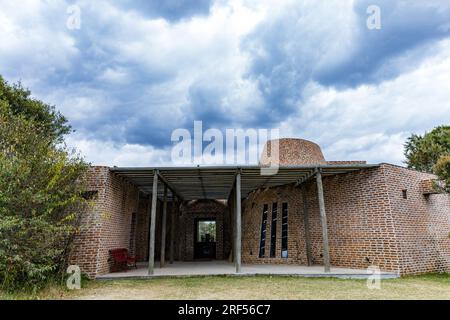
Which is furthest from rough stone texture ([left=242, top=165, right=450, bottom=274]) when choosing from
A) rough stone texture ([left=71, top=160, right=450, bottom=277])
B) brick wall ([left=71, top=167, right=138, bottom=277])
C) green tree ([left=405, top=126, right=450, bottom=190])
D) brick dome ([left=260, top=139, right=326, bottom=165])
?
green tree ([left=405, top=126, right=450, bottom=190])

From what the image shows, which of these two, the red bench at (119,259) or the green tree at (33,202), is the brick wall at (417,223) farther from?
the green tree at (33,202)

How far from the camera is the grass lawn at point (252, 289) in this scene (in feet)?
15.4

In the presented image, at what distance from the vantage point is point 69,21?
5.32 m

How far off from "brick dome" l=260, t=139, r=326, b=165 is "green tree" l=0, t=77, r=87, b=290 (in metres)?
8.11

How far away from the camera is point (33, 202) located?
5.44 m

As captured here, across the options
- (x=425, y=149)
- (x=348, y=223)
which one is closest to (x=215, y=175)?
(x=348, y=223)

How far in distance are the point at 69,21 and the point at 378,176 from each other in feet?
29.3

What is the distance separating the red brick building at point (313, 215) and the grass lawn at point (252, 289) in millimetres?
853

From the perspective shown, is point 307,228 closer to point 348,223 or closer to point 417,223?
point 348,223

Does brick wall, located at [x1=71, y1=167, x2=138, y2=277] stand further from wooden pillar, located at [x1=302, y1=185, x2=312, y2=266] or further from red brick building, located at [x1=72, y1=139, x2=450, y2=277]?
wooden pillar, located at [x1=302, y1=185, x2=312, y2=266]

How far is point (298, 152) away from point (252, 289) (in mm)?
7507

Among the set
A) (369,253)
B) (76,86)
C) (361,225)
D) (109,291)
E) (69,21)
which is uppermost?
(76,86)
